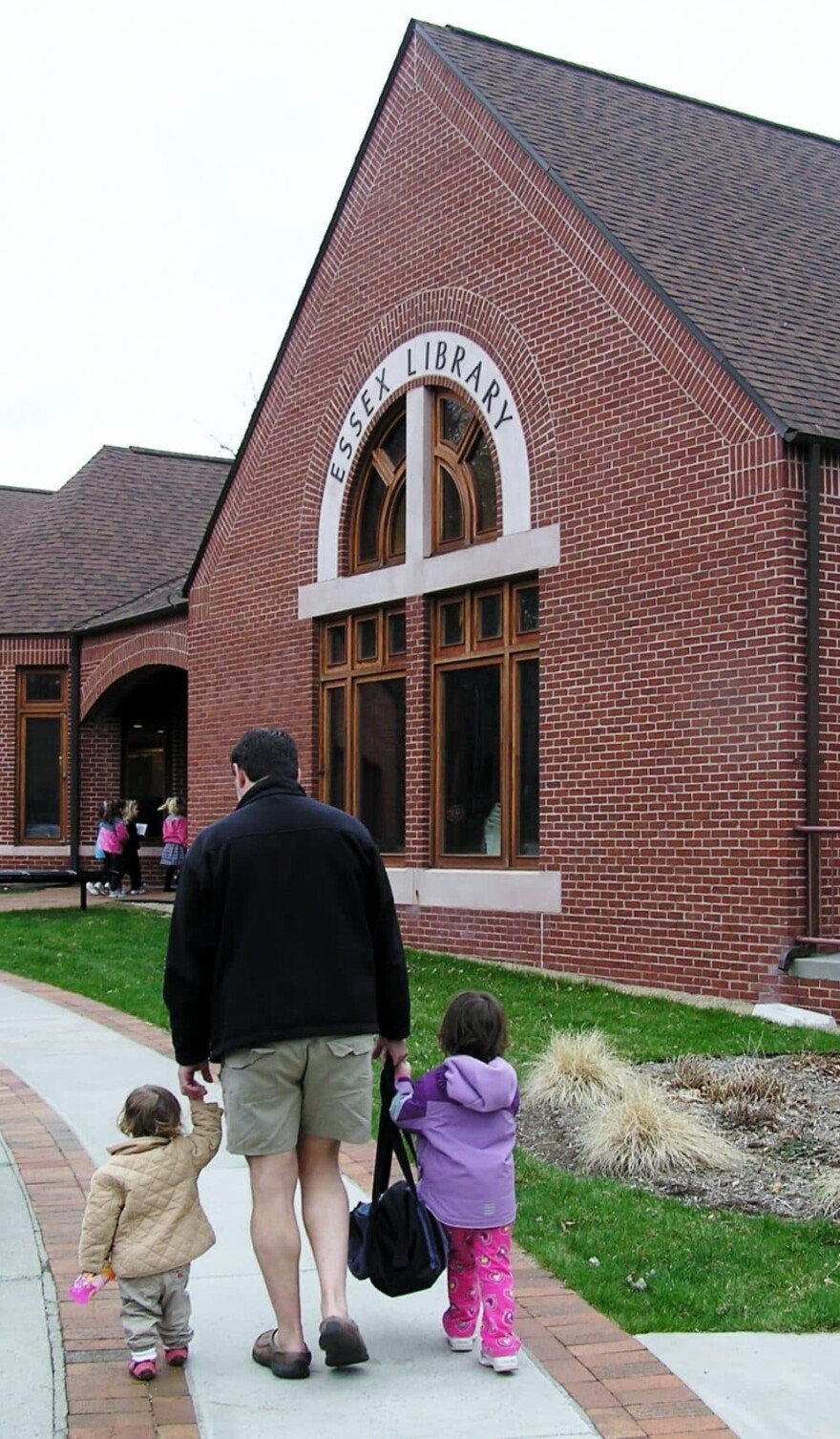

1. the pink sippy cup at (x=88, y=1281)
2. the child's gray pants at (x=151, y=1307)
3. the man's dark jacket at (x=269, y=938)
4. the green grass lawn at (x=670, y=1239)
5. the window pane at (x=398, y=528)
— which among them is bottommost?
the green grass lawn at (x=670, y=1239)

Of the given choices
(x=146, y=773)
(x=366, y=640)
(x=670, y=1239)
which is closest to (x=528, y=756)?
(x=366, y=640)

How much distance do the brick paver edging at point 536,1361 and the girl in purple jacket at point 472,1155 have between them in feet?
0.77

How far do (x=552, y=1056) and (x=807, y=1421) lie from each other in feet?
13.4

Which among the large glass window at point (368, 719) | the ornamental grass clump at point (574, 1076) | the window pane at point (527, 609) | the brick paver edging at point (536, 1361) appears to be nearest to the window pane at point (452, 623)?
the large glass window at point (368, 719)

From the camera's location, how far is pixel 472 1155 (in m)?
4.81

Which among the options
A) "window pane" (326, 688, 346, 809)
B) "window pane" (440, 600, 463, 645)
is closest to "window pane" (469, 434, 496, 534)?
"window pane" (440, 600, 463, 645)

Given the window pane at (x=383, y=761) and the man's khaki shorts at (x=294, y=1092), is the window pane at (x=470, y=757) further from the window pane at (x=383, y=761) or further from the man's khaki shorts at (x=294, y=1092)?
the man's khaki shorts at (x=294, y=1092)

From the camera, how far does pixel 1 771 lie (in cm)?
2447

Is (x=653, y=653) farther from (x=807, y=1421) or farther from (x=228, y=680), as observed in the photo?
(x=807, y=1421)

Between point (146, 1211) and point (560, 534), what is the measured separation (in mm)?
9607

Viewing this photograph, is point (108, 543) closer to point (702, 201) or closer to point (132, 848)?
point (132, 848)

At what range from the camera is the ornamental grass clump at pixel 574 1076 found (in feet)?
26.7

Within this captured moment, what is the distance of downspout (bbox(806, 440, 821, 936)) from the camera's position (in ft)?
38.0

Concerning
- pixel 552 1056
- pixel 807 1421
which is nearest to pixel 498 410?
pixel 552 1056
